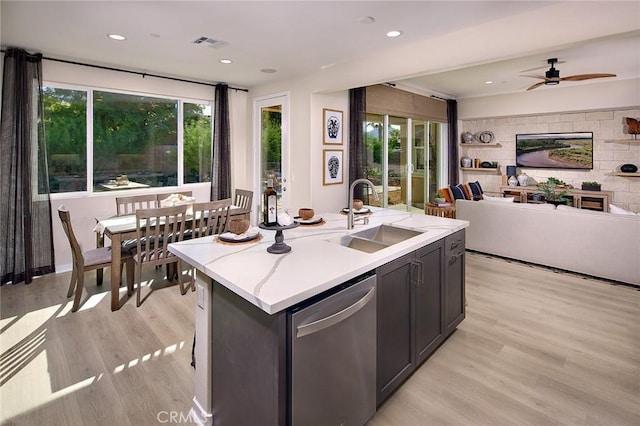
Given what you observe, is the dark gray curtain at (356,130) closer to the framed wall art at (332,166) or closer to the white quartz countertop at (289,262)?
the framed wall art at (332,166)

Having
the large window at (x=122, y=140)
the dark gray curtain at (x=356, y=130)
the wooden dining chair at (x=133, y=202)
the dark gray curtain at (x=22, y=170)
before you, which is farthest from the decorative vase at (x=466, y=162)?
the dark gray curtain at (x=22, y=170)

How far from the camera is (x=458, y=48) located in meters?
3.55

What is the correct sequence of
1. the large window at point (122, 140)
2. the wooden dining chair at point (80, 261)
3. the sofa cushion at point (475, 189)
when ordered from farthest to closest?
1. the sofa cushion at point (475, 189)
2. the large window at point (122, 140)
3. the wooden dining chair at point (80, 261)

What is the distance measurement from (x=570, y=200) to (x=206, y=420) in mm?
7667

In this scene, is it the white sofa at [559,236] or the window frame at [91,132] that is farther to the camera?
the window frame at [91,132]

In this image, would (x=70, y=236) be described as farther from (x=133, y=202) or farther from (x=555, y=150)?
(x=555, y=150)

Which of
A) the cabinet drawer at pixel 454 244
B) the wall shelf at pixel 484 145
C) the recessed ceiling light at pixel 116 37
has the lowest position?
the cabinet drawer at pixel 454 244

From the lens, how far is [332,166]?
554 cm

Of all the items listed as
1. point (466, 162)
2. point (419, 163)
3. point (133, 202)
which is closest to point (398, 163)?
point (419, 163)

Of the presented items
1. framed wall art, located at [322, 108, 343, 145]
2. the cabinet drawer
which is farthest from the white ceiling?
the cabinet drawer

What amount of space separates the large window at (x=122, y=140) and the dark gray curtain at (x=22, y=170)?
0.88 feet

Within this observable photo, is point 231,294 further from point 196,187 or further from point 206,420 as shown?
point 196,187

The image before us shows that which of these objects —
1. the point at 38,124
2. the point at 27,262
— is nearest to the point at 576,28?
the point at 38,124

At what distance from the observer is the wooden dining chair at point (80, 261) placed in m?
3.28
